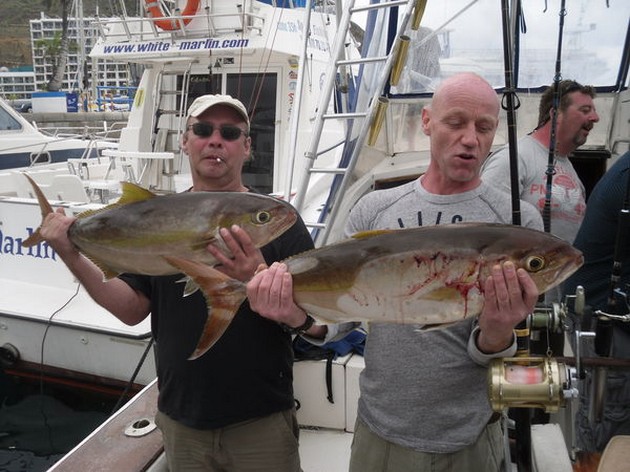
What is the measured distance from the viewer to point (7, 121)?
12492 mm

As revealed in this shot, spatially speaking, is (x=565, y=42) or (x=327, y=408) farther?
(x=565, y=42)

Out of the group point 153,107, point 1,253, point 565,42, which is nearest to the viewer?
point 565,42

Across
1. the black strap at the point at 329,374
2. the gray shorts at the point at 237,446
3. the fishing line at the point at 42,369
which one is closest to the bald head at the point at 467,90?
the gray shorts at the point at 237,446

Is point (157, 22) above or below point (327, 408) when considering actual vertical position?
above

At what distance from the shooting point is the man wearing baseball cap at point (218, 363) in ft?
7.27

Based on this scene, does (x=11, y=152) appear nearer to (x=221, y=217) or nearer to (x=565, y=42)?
(x=565, y=42)

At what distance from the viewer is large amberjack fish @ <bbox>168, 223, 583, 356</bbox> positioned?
1.49 metres

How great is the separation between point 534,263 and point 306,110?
689 cm

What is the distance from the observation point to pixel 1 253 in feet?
20.9

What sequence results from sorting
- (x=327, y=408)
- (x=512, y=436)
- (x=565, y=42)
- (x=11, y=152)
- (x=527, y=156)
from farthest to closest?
(x=11, y=152), (x=565, y=42), (x=327, y=408), (x=527, y=156), (x=512, y=436)

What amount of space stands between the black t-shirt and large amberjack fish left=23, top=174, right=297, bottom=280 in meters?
0.32

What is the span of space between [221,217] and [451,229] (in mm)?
729

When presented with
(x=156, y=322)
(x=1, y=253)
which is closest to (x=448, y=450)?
(x=156, y=322)

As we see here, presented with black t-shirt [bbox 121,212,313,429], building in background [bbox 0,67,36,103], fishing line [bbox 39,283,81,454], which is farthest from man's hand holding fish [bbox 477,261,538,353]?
building in background [bbox 0,67,36,103]
